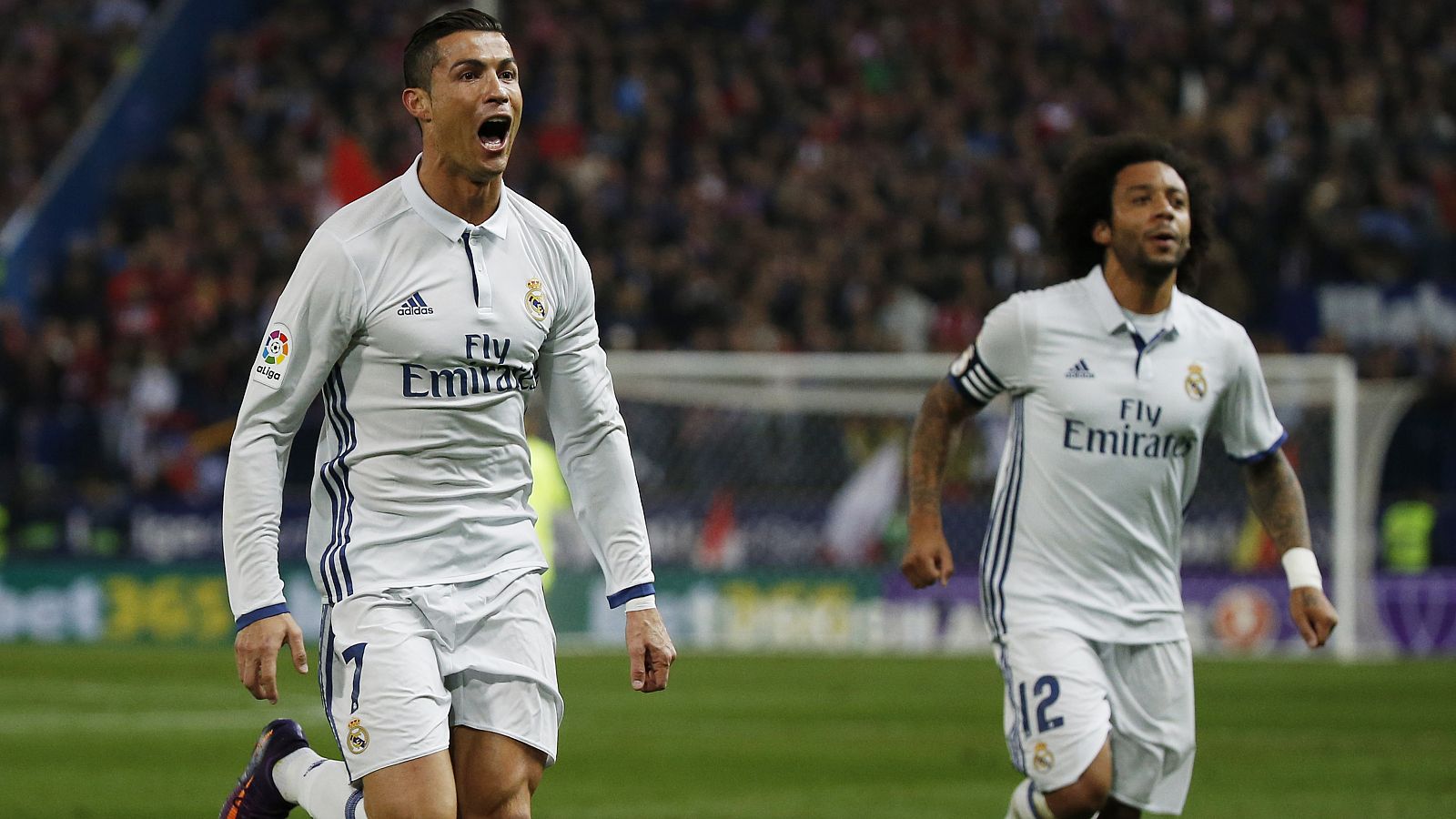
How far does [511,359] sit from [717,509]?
47.5 ft

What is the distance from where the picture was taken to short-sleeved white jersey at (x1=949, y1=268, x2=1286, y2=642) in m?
6.13

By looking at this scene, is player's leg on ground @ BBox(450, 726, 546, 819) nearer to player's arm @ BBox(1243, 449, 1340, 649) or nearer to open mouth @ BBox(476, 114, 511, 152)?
open mouth @ BBox(476, 114, 511, 152)

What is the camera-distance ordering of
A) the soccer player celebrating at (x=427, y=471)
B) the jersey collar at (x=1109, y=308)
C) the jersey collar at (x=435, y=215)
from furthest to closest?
the jersey collar at (x=1109, y=308)
the jersey collar at (x=435, y=215)
the soccer player celebrating at (x=427, y=471)

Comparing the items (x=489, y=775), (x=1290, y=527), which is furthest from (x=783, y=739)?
(x=489, y=775)

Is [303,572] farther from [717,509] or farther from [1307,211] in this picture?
[1307,211]

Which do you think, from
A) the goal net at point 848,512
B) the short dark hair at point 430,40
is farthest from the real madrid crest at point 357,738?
the goal net at point 848,512

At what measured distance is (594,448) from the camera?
5270mm

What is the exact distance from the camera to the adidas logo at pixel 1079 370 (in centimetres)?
622

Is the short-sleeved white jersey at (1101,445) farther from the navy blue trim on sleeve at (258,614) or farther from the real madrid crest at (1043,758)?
the navy blue trim on sleeve at (258,614)

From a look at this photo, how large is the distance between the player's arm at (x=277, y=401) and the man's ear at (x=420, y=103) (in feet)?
1.19

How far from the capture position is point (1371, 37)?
2384cm

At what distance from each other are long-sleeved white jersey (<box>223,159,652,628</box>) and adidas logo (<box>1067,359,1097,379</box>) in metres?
1.76

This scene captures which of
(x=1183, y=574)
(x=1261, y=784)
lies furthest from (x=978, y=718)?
(x=1183, y=574)

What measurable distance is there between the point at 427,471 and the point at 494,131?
765mm
